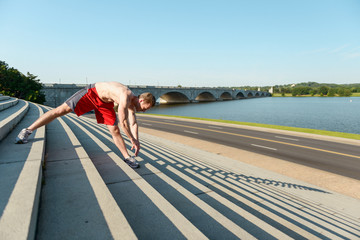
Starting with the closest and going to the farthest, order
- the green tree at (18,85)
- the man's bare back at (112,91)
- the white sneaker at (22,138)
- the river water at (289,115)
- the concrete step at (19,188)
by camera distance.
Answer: the concrete step at (19,188) → the man's bare back at (112,91) → the white sneaker at (22,138) → the river water at (289,115) → the green tree at (18,85)

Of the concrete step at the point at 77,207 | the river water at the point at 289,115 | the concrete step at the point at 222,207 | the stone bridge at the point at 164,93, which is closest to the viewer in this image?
the concrete step at the point at 77,207

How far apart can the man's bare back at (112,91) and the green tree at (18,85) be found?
34.5 m

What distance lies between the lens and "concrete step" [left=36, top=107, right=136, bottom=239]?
1.61 m

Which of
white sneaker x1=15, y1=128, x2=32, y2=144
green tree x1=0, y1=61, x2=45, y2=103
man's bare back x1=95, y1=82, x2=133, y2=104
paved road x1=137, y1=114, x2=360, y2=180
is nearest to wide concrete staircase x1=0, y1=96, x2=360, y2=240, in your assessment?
white sneaker x1=15, y1=128, x2=32, y2=144

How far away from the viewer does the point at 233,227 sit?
7.07 ft

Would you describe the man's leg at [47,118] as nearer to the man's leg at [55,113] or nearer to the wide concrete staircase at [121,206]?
the man's leg at [55,113]

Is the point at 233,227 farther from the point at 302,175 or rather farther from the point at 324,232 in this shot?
the point at 302,175

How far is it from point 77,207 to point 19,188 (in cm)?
55

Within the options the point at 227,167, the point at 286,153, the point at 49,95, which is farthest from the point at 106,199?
the point at 49,95

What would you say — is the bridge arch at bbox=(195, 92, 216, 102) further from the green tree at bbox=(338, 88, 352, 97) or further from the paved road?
the green tree at bbox=(338, 88, 352, 97)

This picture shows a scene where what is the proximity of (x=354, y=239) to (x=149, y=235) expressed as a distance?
3100 millimetres

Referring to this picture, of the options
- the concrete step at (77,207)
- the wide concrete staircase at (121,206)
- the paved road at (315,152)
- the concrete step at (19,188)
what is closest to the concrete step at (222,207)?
the wide concrete staircase at (121,206)

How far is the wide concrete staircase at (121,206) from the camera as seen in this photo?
1664mm

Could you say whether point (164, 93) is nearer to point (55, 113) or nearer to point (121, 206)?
point (55, 113)
